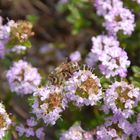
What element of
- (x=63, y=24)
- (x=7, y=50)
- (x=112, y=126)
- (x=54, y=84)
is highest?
(x=63, y=24)

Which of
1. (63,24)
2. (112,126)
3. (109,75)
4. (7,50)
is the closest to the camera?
(112,126)

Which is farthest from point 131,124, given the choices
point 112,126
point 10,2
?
point 10,2

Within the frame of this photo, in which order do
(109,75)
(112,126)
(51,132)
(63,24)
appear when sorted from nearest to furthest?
1. (112,126)
2. (109,75)
3. (51,132)
4. (63,24)

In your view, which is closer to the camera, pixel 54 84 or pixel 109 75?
pixel 54 84

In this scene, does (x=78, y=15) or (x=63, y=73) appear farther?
(x=78, y=15)

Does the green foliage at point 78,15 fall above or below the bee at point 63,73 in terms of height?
above

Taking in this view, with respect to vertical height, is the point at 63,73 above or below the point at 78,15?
below

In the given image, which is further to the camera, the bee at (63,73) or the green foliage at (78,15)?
the green foliage at (78,15)

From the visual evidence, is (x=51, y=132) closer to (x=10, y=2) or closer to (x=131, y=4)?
(x=131, y=4)

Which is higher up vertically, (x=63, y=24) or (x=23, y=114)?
(x=63, y=24)

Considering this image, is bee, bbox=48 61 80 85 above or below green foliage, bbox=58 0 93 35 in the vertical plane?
below

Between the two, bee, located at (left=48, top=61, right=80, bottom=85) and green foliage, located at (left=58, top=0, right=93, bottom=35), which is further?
green foliage, located at (left=58, top=0, right=93, bottom=35)
